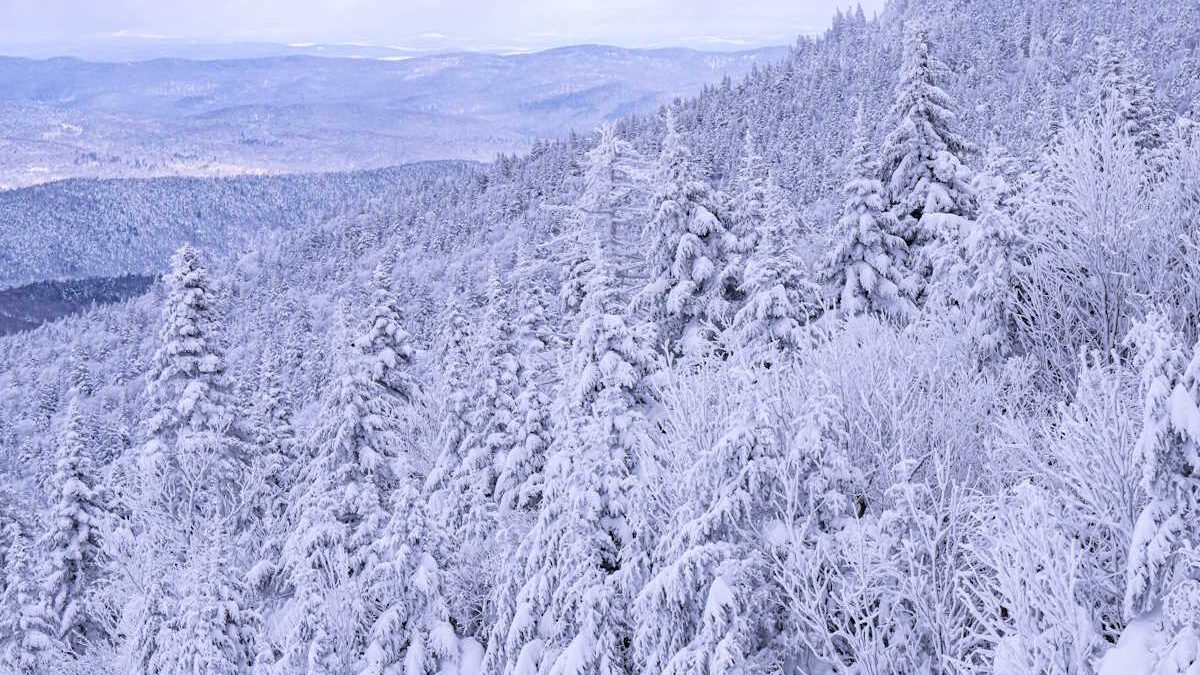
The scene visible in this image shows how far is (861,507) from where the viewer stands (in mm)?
12875

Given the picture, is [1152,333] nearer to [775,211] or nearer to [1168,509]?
[1168,509]

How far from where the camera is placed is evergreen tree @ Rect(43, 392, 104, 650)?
25.5m

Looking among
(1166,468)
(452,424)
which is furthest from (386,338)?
(1166,468)

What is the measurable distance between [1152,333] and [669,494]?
7.60 m

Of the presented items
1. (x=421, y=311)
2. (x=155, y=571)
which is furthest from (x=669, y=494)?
(x=421, y=311)

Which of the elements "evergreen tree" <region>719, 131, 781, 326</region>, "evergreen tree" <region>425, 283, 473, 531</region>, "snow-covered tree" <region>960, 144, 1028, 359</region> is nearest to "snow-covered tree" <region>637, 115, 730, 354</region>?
"evergreen tree" <region>719, 131, 781, 326</region>

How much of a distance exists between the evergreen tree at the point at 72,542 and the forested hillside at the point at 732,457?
0.10 metres

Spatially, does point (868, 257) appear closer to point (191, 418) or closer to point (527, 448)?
point (527, 448)

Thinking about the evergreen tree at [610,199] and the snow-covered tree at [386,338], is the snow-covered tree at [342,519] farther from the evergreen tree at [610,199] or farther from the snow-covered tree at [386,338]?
the evergreen tree at [610,199]

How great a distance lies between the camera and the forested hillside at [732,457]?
946 centimetres

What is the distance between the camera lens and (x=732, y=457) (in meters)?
10.8

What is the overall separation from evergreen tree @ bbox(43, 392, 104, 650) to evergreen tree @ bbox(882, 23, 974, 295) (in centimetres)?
2585

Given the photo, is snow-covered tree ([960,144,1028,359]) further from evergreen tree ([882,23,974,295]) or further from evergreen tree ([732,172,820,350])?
evergreen tree ([882,23,974,295])

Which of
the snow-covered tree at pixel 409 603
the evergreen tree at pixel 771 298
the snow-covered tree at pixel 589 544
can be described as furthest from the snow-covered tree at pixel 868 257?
the snow-covered tree at pixel 409 603
